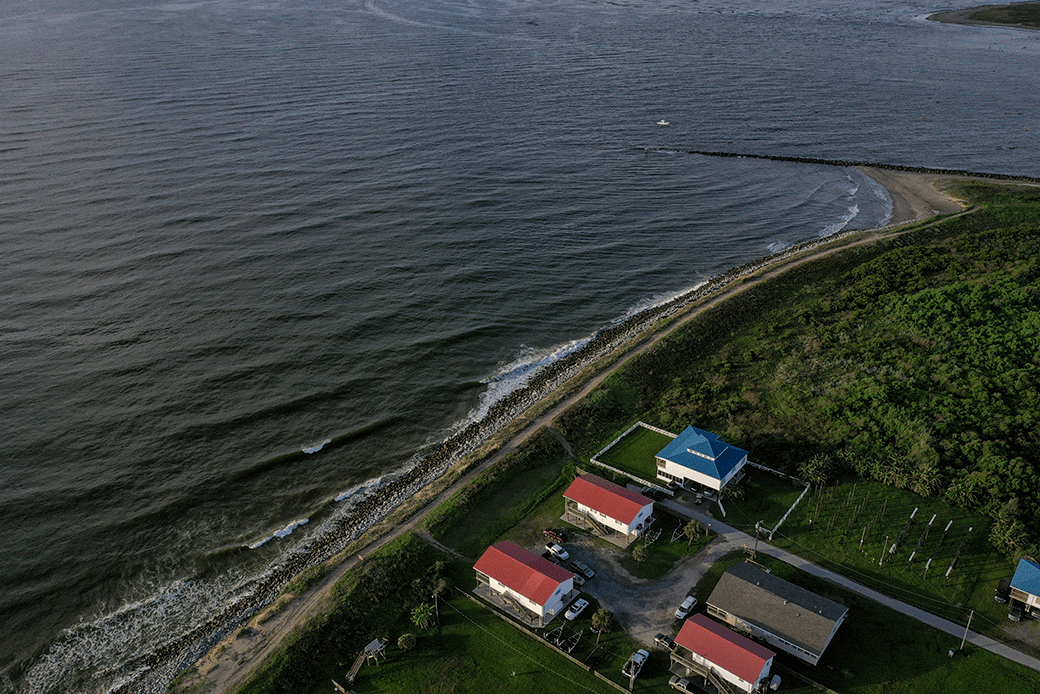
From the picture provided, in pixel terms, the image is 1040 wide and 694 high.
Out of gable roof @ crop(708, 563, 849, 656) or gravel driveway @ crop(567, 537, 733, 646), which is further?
gravel driveway @ crop(567, 537, 733, 646)

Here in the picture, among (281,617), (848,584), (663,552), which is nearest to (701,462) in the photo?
(663,552)

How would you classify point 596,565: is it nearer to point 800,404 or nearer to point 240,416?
point 800,404

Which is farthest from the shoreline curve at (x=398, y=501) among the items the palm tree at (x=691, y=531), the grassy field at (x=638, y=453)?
the palm tree at (x=691, y=531)

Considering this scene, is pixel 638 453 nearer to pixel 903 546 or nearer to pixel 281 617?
pixel 903 546

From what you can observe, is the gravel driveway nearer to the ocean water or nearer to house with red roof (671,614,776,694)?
house with red roof (671,614,776,694)

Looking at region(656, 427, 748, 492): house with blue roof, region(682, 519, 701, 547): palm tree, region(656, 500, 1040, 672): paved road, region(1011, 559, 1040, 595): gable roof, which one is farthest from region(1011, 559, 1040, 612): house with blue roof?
region(682, 519, 701, 547): palm tree

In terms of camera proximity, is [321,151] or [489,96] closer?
[321,151]

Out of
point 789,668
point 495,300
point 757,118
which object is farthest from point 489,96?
point 789,668
